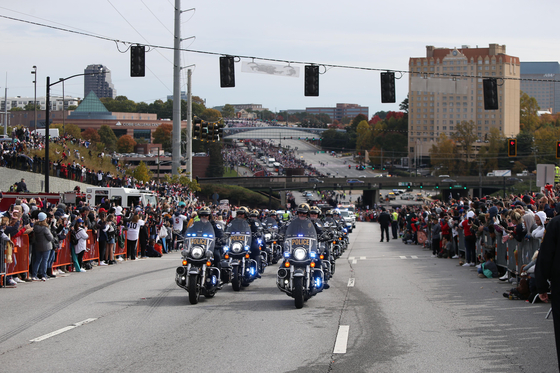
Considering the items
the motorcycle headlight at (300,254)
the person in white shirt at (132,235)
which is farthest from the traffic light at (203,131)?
the motorcycle headlight at (300,254)

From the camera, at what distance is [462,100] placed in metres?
180

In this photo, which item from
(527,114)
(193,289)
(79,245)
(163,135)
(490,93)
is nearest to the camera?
(193,289)

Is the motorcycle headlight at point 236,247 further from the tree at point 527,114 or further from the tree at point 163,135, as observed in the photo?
the tree at point 527,114

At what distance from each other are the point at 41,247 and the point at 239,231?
208 inches

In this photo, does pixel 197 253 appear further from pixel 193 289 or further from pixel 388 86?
pixel 388 86

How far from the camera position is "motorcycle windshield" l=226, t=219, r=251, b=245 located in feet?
47.4

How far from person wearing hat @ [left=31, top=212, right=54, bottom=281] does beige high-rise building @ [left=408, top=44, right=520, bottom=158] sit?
131408 millimetres

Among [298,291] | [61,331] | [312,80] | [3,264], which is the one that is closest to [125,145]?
[312,80]

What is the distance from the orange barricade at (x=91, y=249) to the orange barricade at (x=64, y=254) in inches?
41.3

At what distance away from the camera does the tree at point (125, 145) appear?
169 metres

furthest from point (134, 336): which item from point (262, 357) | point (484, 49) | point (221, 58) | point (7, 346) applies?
point (484, 49)

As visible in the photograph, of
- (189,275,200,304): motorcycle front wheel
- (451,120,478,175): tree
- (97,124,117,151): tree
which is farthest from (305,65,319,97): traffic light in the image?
(97,124,117,151): tree

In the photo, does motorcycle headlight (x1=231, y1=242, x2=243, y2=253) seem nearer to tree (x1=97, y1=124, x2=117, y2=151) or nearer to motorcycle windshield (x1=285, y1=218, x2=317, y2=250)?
motorcycle windshield (x1=285, y1=218, x2=317, y2=250)

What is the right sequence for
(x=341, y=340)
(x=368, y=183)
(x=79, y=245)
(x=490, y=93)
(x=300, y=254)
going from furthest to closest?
(x=368, y=183) < (x=490, y=93) < (x=79, y=245) < (x=300, y=254) < (x=341, y=340)
